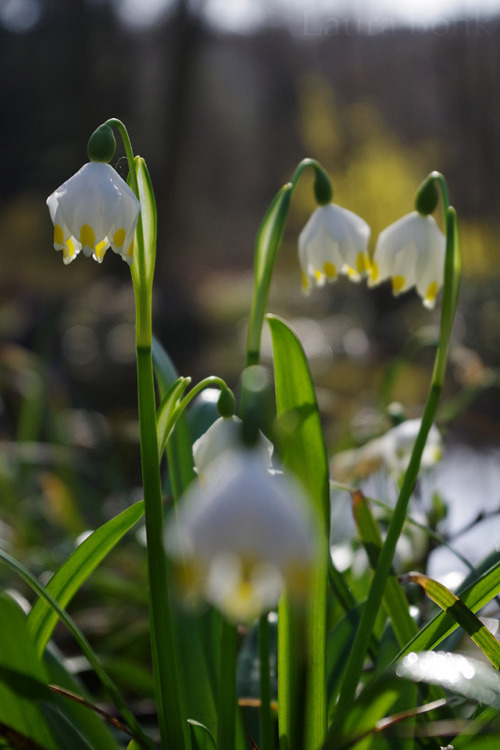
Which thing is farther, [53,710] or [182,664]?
[182,664]

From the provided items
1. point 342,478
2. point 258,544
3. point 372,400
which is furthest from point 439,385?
point 372,400

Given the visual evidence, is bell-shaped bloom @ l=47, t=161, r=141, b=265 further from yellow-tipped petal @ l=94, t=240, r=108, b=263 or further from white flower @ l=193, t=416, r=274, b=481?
white flower @ l=193, t=416, r=274, b=481

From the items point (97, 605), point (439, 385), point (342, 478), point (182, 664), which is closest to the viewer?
point (439, 385)

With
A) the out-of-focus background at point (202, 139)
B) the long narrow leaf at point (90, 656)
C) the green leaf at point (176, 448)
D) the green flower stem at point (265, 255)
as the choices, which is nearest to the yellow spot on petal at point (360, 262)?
the green flower stem at point (265, 255)

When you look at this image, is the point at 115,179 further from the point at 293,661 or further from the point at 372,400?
the point at 372,400

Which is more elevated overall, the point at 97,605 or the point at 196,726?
the point at 196,726

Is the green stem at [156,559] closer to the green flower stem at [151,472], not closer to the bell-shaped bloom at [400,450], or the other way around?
the green flower stem at [151,472]
